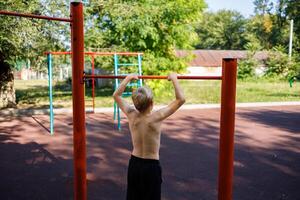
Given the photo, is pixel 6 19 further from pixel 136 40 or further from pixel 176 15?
pixel 176 15

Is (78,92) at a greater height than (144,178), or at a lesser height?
greater

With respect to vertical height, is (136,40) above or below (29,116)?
above

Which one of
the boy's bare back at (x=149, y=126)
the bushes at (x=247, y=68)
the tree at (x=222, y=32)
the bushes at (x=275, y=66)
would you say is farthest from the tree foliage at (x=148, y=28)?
the tree at (x=222, y=32)

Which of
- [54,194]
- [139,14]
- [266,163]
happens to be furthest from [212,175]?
[139,14]

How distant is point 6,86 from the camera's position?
12961mm

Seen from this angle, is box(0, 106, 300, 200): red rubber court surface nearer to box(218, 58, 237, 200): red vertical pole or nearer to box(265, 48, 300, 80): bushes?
box(218, 58, 237, 200): red vertical pole

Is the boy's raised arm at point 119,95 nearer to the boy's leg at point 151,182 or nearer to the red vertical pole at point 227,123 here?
the boy's leg at point 151,182

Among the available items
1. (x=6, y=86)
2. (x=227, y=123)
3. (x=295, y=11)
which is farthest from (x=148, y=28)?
(x=295, y=11)

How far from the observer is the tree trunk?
12.9 m

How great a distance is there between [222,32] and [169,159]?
57.1 m

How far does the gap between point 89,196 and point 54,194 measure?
43 cm

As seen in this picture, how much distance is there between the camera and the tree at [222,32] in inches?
2340

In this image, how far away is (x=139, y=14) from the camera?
13.0 m

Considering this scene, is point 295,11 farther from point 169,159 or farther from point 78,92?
point 78,92
